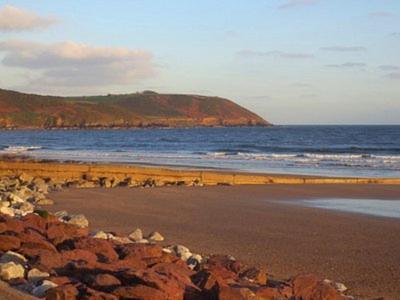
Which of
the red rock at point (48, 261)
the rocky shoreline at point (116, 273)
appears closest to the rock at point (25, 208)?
the rocky shoreline at point (116, 273)

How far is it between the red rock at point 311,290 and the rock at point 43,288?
6.75ft

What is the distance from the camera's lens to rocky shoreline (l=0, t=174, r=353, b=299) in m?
5.44

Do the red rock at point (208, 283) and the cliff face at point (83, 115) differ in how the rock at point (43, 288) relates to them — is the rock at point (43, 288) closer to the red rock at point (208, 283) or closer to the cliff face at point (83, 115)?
the red rock at point (208, 283)

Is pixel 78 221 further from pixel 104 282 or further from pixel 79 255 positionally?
pixel 104 282

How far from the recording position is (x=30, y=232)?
299 inches

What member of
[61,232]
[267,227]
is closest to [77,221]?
[61,232]

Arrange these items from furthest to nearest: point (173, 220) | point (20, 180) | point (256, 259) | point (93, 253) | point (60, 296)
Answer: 1. point (20, 180)
2. point (173, 220)
3. point (256, 259)
4. point (93, 253)
5. point (60, 296)

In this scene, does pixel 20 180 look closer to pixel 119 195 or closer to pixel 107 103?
pixel 119 195

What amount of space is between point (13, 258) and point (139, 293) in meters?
1.77

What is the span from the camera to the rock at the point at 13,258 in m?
6.45

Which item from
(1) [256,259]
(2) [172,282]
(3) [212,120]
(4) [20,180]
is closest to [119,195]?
(4) [20,180]

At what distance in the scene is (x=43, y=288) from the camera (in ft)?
17.9

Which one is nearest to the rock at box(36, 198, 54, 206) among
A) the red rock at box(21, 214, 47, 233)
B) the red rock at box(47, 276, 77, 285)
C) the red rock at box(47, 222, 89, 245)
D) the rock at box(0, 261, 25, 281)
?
the red rock at box(21, 214, 47, 233)

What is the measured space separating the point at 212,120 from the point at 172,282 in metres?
190
